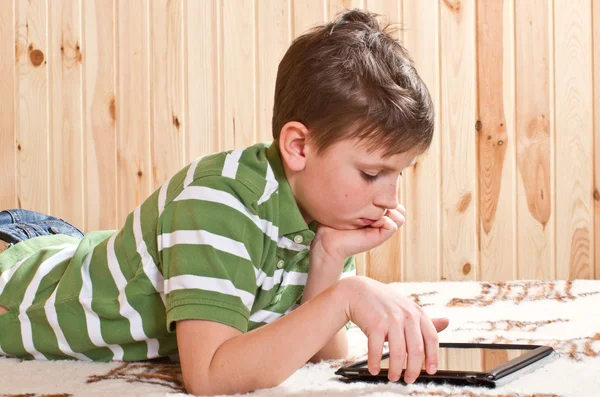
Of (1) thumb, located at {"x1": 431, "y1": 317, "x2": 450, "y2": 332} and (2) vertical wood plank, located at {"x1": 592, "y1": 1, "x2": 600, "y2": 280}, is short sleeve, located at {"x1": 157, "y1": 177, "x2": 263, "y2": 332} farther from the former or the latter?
(2) vertical wood plank, located at {"x1": 592, "y1": 1, "x2": 600, "y2": 280}

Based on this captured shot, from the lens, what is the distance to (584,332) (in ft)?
3.94

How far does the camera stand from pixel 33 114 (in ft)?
6.55

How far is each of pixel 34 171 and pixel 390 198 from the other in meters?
1.32

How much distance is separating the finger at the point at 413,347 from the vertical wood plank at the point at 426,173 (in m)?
1.24

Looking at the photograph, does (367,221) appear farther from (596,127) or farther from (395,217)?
(596,127)

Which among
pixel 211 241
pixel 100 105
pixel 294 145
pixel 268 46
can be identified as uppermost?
pixel 268 46

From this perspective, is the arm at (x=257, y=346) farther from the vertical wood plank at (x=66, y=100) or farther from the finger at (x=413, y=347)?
the vertical wood plank at (x=66, y=100)

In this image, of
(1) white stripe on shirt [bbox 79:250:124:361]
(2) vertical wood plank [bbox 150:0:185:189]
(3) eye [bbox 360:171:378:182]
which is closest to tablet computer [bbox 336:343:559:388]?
(3) eye [bbox 360:171:378:182]

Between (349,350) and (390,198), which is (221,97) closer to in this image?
(349,350)

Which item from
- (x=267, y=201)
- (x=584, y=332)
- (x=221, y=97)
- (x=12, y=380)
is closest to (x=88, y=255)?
(x=12, y=380)

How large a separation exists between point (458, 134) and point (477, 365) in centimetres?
115

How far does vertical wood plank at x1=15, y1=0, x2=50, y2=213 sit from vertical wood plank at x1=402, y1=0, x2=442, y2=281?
3.00 feet

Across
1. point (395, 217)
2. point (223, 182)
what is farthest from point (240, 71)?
point (223, 182)

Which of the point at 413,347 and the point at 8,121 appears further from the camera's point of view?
the point at 8,121
